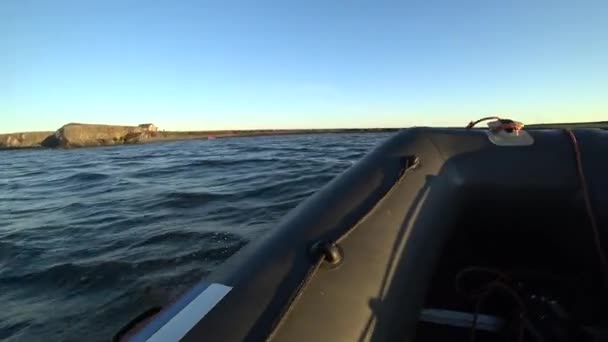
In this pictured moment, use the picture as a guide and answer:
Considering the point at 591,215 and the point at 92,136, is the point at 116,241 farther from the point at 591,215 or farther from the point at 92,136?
the point at 92,136

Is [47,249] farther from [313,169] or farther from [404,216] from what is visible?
[313,169]

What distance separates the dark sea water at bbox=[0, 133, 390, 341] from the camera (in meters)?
2.89

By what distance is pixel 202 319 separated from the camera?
1.13 meters

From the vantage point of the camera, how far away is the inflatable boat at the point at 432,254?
1215mm

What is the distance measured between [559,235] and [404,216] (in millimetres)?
949

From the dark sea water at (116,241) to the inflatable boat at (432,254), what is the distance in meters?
1.88

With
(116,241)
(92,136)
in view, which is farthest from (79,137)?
(116,241)

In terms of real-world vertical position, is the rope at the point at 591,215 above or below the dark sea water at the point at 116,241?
above

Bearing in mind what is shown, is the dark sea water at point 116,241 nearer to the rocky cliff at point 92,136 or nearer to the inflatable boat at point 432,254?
the inflatable boat at point 432,254

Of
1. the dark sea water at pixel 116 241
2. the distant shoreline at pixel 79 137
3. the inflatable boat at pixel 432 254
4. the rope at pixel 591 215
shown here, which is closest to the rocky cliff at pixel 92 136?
the distant shoreline at pixel 79 137

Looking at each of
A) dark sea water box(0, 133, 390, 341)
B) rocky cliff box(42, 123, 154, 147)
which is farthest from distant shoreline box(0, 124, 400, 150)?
dark sea water box(0, 133, 390, 341)

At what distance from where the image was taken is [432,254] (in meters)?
1.75

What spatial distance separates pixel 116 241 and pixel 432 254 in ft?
12.4

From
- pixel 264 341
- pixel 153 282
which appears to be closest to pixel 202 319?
pixel 264 341
